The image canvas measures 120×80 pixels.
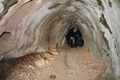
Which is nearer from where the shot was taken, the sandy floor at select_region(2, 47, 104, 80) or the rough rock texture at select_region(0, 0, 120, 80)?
the rough rock texture at select_region(0, 0, 120, 80)

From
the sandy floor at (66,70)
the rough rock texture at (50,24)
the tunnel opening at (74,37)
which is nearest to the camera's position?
the rough rock texture at (50,24)

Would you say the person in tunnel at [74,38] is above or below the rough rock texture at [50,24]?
below

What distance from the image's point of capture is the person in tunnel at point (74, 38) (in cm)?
A: 975

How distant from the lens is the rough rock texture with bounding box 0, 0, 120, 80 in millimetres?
5227

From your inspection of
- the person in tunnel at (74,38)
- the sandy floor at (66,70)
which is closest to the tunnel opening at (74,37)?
the person in tunnel at (74,38)

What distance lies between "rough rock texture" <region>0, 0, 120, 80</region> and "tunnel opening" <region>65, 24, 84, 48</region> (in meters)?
1.00

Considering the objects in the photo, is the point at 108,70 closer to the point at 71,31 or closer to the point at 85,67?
the point at 85,67

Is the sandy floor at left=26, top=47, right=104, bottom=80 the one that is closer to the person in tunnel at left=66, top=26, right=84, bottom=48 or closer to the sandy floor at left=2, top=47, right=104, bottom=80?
the sandy floor at left=2, top=47, right=104, bottom=80

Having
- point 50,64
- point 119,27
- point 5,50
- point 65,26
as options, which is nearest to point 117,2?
point 119,27

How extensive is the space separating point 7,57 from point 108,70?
2.58 metres

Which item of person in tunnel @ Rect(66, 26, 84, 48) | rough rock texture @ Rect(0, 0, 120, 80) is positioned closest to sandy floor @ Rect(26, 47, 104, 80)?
rough rock texture @ Rect(0, 0, 120, 80)

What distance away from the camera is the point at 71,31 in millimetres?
9852

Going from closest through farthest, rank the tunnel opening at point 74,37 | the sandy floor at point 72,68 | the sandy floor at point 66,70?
the sandy floor at point 66,70 → the sandy floor at point 72,68 → the tunnel opening at point 74,37

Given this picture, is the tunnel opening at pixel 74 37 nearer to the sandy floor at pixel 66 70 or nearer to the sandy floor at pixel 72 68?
the sandy floor at pixel 72 68
